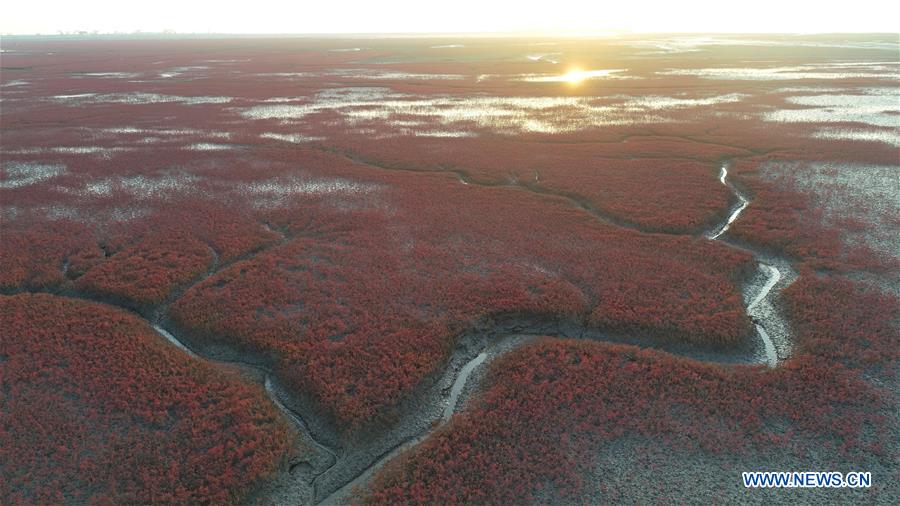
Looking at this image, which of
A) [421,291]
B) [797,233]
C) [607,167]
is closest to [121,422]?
[421,291]

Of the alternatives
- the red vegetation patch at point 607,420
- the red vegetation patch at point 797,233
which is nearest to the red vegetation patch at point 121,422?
the red vegetation patch at point 607,420

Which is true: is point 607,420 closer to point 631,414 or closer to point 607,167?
point 631,414

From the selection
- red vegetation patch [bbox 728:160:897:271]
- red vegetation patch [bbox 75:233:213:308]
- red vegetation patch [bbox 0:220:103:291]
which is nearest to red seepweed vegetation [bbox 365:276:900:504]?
red vegetation patch [bbox 728:160:897:271]

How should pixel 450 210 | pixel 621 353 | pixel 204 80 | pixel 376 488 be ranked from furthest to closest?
pixel 204 80 → pixel 450 210 → pixel 621 353 → pixel 376 488

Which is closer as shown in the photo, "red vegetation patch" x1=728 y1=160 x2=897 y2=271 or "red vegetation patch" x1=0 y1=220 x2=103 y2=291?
"red vegetation patch" x1=0 y1=220 x2=103 y2=291

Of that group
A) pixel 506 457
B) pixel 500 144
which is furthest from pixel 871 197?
pixel 506 457

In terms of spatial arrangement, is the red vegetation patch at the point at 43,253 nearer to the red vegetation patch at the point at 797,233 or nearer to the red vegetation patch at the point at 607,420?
the red vegetation patch at the point at 607,420

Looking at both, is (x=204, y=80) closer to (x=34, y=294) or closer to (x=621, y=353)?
(x=34, y=294)

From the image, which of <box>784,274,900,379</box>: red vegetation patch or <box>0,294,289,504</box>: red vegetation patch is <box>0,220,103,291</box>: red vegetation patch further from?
<box>784,274,900,379</box>: red vegetation patch
